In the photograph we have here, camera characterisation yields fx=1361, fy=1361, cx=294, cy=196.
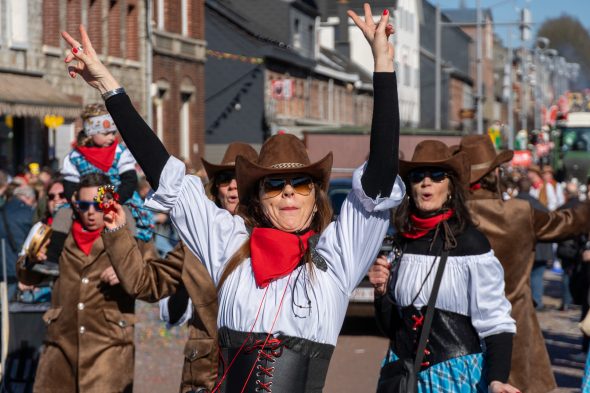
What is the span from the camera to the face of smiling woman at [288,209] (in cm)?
443

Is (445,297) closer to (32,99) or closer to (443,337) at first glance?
(443,337)

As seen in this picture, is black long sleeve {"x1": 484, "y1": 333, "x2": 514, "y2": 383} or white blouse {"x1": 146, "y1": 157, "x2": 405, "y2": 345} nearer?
→ white blouse {"x1": 146, "y1": 157, "x2": 405, "y2": 345}

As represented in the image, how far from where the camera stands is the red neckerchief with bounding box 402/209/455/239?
586 cm

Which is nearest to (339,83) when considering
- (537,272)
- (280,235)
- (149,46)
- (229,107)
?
(229,107)

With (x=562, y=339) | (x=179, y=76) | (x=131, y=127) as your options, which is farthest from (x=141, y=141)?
(x=179, y=76)

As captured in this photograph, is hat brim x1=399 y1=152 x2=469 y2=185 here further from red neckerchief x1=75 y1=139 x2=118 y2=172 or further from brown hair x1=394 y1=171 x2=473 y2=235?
red neckerchief x1=75 y1=139 x2=118 y2=172

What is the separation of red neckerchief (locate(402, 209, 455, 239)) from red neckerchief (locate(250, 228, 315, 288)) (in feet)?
5.09

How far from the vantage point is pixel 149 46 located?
33906 millimetres

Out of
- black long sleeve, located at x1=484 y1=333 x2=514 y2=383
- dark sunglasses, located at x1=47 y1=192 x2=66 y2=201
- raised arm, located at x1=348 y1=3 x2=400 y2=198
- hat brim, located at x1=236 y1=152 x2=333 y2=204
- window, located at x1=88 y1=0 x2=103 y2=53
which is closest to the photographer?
raised arm, located at x1=348 y1=3 x2=400 y2=198

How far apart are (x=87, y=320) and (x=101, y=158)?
1.40 metres

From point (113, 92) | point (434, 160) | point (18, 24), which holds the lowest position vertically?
point (434, 160)

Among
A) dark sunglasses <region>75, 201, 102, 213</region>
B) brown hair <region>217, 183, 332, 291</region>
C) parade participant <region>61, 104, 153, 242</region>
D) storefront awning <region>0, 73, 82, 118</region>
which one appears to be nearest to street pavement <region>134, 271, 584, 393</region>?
parade participant <region>61, 104, 153, 242</region>

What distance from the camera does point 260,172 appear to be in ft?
14.6

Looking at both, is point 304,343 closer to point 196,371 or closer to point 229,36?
point 196,371
